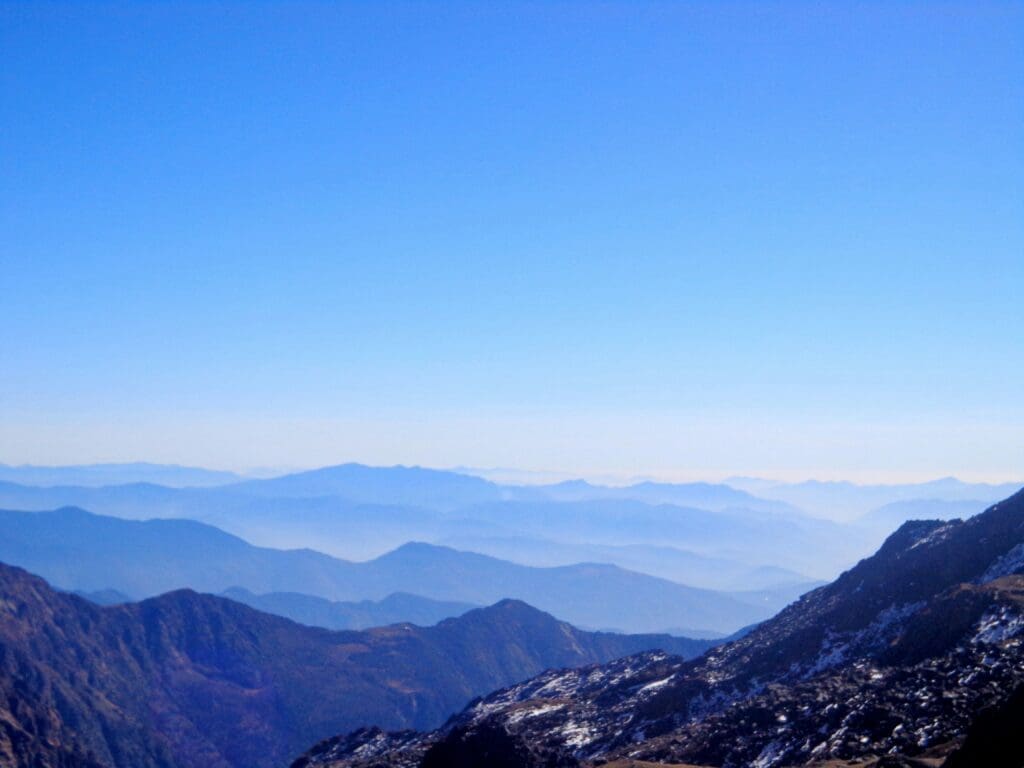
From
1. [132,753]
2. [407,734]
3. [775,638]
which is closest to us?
[775,638]

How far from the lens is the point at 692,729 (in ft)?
205

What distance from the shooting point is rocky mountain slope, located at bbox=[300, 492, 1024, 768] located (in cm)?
4684

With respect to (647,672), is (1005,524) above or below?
above

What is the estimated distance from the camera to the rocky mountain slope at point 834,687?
46844 millimetres

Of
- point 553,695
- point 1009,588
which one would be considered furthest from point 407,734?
point 1009,588

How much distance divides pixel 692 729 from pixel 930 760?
30.0 metres

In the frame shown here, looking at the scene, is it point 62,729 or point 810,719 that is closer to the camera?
point 810,719

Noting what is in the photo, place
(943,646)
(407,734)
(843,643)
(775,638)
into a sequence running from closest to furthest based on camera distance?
(943,646)
(843,643)
(775,638)
(407,734)

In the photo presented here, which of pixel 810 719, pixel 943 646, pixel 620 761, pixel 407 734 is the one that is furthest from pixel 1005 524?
pixel 407 734

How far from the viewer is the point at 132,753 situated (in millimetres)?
184375

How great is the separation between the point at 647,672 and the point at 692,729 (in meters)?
38.8

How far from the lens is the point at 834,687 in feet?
183

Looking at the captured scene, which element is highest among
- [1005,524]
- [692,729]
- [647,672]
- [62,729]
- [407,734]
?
[1005,524]

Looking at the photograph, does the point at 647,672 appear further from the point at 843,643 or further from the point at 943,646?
the point at 943,646
